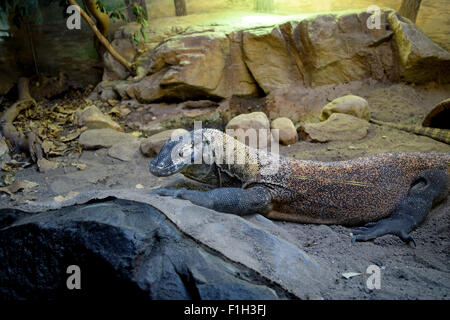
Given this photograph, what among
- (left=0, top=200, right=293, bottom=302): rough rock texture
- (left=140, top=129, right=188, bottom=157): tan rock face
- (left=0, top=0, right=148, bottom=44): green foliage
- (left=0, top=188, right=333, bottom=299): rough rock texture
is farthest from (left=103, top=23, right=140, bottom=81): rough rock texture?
(left=0, top=200, right=293, bottom=302): rough rock texture

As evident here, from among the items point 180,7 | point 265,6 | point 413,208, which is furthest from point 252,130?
point 180,7

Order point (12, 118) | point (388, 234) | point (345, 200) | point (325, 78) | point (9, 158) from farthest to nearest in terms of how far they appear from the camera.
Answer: point (325, 78) → point (12, 118) → point (9, 158) → point (345, 200) → point (388, 234)

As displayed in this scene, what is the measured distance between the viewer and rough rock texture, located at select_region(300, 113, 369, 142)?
458 cm

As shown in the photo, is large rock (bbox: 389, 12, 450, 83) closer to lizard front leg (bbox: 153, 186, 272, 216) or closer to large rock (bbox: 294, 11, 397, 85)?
large rock (bbox: 294, 11, 397, 85)

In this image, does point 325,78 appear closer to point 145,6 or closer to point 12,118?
point 145,6

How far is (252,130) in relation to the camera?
4.79 m

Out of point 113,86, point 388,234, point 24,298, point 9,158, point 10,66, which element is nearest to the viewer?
point 24,298

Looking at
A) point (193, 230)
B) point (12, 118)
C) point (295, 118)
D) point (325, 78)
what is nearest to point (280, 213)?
point (193, 230)

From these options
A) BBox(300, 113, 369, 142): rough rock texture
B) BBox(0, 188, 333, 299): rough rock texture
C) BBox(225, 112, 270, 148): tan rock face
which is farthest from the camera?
BBox(225, 112, 270, 148): tan rock face

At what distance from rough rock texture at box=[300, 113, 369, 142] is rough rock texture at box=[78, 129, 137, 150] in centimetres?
278

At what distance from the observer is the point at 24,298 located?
1.42 m

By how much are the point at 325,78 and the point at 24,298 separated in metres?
6.45

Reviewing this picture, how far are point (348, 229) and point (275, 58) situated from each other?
198 inches

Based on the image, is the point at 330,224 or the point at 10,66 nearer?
the point at 330,224
